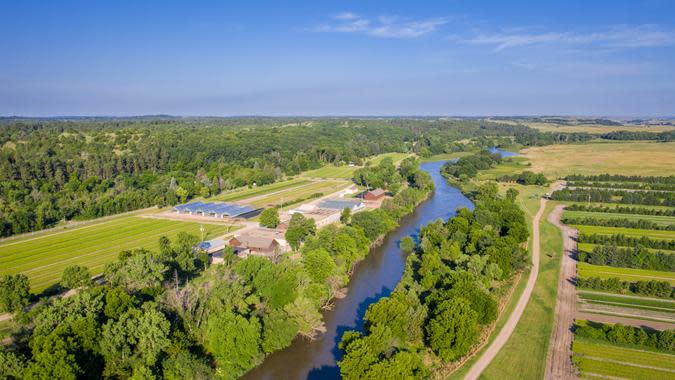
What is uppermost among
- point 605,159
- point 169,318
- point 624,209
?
point 605,159

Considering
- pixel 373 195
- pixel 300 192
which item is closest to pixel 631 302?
pixel 373 195

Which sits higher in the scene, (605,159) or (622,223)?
(605,159)

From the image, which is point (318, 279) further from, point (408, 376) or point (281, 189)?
point (281, 189)

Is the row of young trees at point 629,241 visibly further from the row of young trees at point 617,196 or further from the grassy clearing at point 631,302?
the row of young trees at point 617,196

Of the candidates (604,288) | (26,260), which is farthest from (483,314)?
(26,260)

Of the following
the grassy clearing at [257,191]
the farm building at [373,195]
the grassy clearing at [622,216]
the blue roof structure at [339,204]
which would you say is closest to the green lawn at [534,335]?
the grassy clearing at [622,216]

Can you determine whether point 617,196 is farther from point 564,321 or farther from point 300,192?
point 300,192
